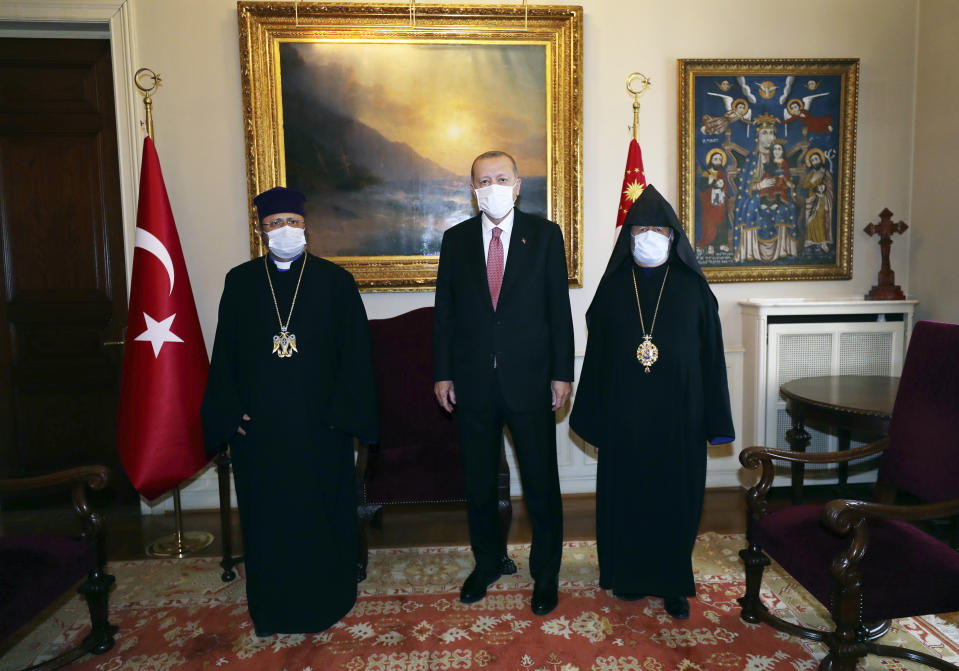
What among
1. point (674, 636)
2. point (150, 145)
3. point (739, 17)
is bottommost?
point (674, 636)

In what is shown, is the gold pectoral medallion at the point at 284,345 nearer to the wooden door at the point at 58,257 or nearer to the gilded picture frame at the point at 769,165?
the wooden door at the point at 58,257

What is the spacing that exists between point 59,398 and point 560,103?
12.5ft

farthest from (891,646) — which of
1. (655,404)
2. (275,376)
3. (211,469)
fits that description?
(211,469)

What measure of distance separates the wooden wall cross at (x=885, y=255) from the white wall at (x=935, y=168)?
0.55ft

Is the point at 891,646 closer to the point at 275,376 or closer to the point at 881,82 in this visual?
the point at 275,376

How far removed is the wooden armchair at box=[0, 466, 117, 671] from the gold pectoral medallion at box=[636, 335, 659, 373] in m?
2.20

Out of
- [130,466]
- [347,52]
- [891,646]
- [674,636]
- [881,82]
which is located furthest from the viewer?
[881,82]

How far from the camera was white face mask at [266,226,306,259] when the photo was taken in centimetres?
251

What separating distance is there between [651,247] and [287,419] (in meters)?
1.69

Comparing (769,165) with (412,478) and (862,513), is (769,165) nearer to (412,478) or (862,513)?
(862,513)

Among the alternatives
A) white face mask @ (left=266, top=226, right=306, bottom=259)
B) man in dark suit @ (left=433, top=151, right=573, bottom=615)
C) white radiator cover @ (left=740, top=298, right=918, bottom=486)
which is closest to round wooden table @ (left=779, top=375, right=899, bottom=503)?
white radiator cover @ (left=740, top=298, right=918, bottom=486)

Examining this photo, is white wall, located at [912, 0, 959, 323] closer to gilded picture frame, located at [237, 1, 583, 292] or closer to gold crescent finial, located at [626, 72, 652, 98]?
gold crescent finial, located at [626, 72, 652, 98]

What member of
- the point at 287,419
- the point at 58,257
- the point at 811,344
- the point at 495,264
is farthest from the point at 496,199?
the point at 58,257

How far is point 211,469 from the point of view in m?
3.90
